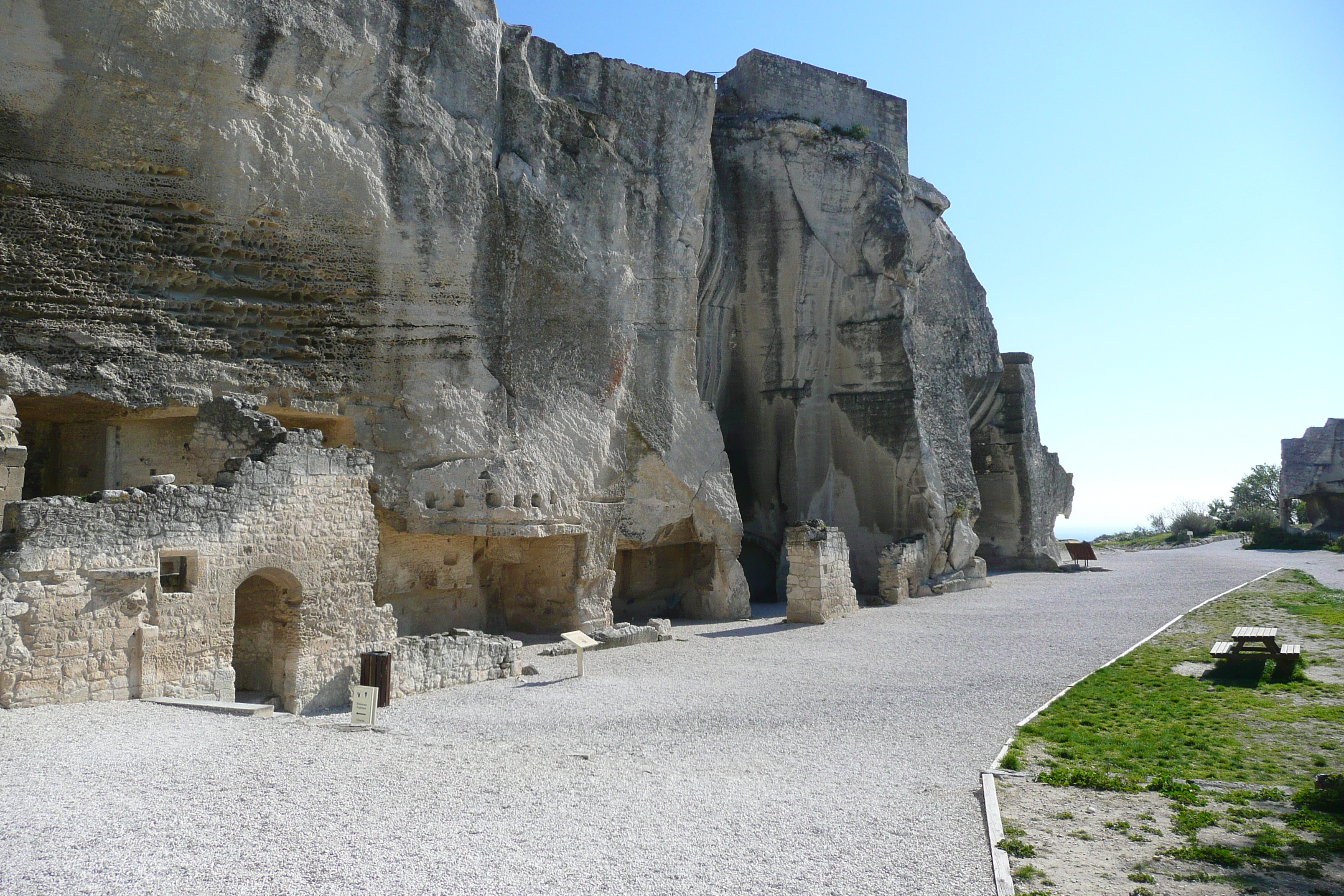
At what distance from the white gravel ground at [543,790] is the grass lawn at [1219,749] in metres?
0.62

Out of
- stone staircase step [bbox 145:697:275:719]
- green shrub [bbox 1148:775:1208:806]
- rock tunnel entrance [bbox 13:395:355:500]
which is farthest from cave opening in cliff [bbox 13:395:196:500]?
green shrub [bbox 1148:775:1208:806]

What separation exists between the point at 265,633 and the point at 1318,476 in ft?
127

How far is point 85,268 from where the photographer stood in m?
11.9

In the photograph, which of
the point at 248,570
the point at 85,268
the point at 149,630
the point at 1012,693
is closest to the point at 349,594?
the point at 248,570

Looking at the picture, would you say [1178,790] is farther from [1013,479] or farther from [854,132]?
[1013,479]

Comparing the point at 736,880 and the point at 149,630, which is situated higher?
the point at 149,630

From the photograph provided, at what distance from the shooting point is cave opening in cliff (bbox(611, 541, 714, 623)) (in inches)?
733

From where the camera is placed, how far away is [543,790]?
22.7 feet

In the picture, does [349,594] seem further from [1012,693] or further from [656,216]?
[656,216]

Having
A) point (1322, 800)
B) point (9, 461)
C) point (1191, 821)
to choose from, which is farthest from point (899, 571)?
point (9, 461)

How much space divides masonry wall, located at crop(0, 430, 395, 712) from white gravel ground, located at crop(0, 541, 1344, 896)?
51cm

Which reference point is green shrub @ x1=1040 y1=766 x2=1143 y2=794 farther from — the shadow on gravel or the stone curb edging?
the shadow on gravel

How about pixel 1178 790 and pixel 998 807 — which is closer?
pixel 998 807

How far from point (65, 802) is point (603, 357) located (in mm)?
11482
